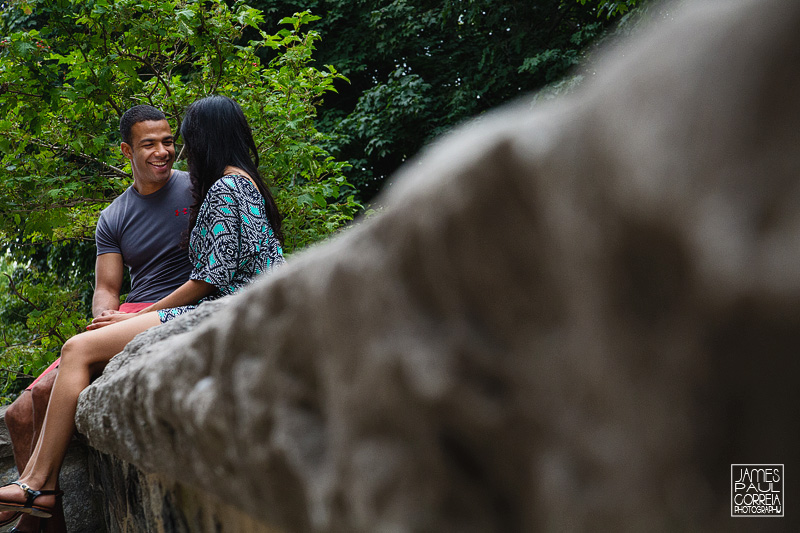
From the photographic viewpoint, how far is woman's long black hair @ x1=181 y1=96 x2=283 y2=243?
2.63 m

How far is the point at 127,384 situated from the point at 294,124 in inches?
118

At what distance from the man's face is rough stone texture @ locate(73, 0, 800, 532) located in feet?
9.49

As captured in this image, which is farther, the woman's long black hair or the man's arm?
the man's arm

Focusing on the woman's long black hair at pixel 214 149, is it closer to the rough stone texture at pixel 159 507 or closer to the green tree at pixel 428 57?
the rough stone texture at pixel 159 507

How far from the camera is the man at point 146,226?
292 cm

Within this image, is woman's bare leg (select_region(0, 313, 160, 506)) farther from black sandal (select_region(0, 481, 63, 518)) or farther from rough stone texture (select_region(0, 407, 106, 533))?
rough stone texture (select_region(0, 407, 106, 533))

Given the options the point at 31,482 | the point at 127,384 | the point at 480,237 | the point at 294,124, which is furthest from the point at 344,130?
the point at 480,237

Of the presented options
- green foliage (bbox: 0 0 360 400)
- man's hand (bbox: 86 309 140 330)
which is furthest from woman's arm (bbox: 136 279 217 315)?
green foliage (bbox: 0 0 360 400)

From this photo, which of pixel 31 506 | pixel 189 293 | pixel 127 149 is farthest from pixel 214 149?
pixel 31 506

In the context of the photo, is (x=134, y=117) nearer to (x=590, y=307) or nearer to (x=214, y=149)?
(x=214, y=149)

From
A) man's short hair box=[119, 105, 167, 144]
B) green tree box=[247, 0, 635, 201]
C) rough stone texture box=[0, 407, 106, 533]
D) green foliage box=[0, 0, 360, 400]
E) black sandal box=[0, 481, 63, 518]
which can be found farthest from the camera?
green tree box=[247, 0, 635, 201]

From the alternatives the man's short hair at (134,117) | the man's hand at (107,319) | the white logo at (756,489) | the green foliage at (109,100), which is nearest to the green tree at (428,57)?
the green foliage at (109,100)

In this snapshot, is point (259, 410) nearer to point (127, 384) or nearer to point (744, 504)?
point (744, 504)

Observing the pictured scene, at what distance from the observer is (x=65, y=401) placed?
212 cm
